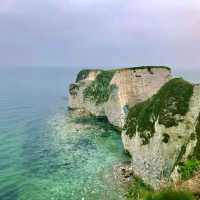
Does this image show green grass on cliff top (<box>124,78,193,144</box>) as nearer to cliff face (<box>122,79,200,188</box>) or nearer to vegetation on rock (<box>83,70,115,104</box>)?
cliff face (<box>122,79,200,188</box>)

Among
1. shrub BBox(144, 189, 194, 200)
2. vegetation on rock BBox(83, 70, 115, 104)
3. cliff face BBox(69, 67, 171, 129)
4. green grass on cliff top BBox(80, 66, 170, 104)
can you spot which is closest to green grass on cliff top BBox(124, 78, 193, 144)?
shrub BBox(144, 189, 194, 200)

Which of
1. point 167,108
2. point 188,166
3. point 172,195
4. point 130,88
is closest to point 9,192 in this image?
point 167,108

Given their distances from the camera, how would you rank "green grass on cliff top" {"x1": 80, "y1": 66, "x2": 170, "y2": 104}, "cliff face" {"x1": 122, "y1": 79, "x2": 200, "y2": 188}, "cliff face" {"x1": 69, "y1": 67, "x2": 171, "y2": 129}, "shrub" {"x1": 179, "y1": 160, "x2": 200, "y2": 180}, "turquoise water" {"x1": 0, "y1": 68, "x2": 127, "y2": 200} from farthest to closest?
"green grass on cliff top" {"x1": 80, "y1": 66, "x2": 170, "y2": 104}, "cliff face" {"x1": 69, "y1": 67, "x2": 171, "y2": 129}, "turquoise water" {"x1": 0, "y1": 68, "x2": 127, "y2": 200}, "cliff face" {"x1": 122, "y1": 79, "x2": 200, "y2": 188}, "shrub" {"x1": 179, "y1": 160, "x2": 200, "y2": 180}

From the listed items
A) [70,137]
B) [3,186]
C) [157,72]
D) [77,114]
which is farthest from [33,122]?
[3,186]

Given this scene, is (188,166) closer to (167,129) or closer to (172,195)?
(167,129)

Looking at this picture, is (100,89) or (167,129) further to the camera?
(100,89)

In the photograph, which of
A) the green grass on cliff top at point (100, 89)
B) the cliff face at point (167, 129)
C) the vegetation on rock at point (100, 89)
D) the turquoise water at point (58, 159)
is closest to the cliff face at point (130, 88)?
the turquoise water at point (58, 159)
